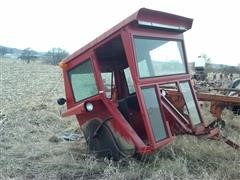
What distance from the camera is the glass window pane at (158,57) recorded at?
217 inches

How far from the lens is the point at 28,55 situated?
55.8 m

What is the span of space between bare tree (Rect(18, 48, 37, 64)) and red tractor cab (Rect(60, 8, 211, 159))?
49.9m

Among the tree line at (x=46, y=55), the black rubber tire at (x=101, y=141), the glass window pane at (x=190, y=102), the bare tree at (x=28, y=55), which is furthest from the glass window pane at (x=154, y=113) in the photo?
the bare tree at (x=28, y=55)

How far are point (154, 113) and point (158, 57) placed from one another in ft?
3.41

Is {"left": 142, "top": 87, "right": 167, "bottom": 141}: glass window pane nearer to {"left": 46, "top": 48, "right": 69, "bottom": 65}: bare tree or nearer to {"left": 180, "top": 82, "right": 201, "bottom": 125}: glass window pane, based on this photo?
{"left": 180, "top": 82, "right": 201, "bottom": 125}: glass window pane

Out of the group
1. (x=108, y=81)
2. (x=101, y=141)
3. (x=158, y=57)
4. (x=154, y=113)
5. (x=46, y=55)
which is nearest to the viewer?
(x=154, y=113)

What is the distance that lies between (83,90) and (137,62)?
1.26 metres

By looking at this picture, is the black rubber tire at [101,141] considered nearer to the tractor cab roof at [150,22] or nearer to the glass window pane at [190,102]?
the tractor cab roof at [150,22]

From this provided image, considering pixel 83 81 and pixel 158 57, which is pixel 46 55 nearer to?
pixel 83 81

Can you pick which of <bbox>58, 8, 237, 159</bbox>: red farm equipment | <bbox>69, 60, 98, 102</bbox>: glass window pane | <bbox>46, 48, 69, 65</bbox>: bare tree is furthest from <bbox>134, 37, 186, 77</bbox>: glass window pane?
<bbox>46, 48, 69, 65</bbox>: bare tree

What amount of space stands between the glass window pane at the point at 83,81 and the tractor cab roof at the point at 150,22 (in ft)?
0.71

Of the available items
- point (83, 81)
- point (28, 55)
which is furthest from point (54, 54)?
point (83, 81)

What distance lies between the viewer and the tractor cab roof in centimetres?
514

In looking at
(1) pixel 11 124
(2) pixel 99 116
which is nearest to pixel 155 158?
(2) pixel 99 116
